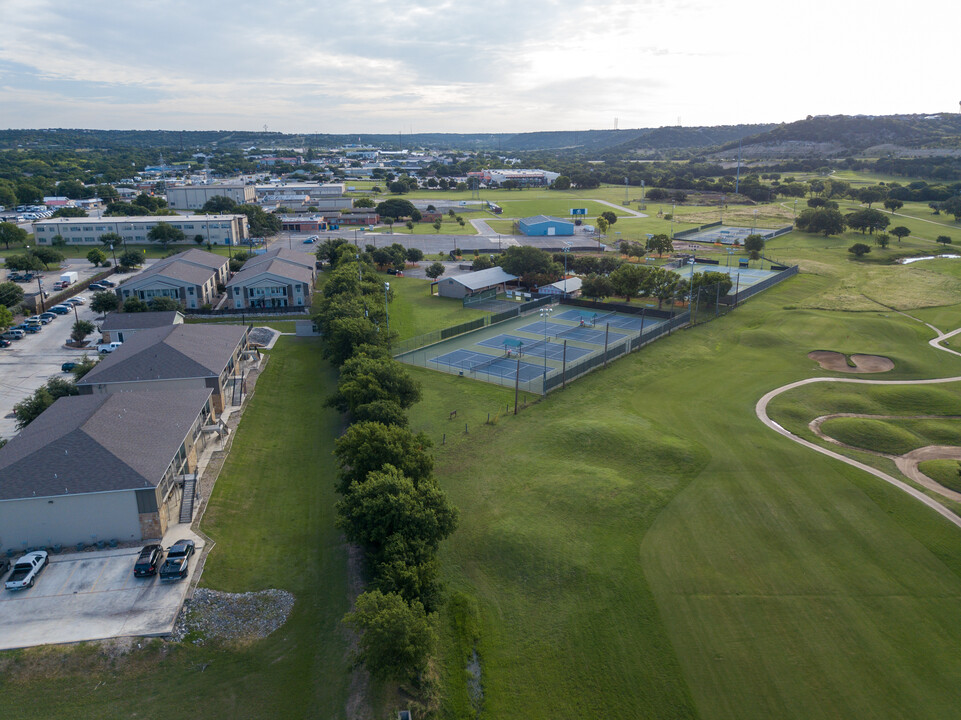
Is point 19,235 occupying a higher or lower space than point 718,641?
higher

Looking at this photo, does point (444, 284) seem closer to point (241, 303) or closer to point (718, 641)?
point (241, 303)

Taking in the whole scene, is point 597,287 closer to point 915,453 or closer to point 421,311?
point 421,311

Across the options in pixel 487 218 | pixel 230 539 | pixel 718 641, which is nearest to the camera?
pixel 718 641

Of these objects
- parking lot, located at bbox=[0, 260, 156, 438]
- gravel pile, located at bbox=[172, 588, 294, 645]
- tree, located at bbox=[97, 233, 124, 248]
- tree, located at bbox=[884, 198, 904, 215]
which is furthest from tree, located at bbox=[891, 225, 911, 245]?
tree, located at bbox=[97, 233, 124, 248]

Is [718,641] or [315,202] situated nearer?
[718,641]

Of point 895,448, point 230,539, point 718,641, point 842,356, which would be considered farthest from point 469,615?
point 842,356

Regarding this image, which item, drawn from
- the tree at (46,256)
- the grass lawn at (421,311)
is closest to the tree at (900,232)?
the grass lawn at (421,311)
